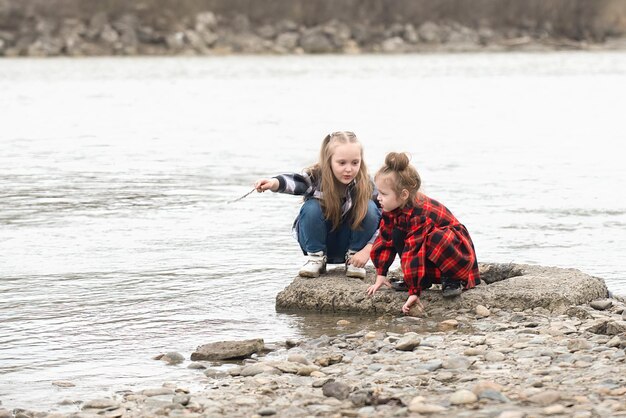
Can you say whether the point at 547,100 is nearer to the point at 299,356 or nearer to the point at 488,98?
the point at 488,98

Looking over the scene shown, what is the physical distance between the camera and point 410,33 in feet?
261

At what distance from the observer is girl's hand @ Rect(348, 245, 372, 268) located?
26.2 feet

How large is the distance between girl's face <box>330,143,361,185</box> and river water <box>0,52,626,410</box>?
0.90 meters

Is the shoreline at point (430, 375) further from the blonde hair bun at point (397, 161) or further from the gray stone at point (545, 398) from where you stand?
the blonde hair bun at point (397, 161)

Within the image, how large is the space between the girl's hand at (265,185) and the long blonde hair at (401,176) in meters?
0.65

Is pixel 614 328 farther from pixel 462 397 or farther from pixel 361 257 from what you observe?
pixel 361 257

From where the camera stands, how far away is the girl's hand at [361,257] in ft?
26.2

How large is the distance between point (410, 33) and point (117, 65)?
25.4m

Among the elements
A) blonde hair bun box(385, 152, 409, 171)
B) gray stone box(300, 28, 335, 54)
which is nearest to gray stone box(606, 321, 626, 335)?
blonde hair bun box(385, 152, 409, 171)

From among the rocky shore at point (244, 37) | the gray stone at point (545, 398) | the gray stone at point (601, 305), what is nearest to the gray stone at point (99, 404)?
the gray stone at point (545, 398)

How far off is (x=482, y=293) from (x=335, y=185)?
3.72 ft

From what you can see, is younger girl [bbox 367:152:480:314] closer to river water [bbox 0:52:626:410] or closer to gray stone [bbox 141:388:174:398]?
river water [bbox 0:52:626:410]

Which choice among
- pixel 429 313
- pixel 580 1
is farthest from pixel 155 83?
pixel 580 1

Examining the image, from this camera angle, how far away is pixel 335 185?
7.90m
